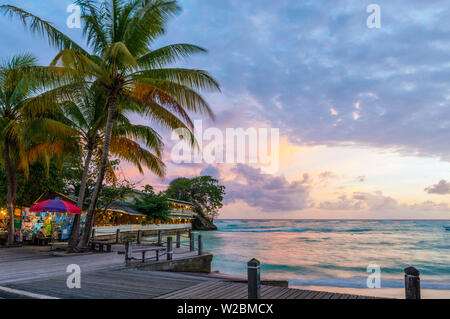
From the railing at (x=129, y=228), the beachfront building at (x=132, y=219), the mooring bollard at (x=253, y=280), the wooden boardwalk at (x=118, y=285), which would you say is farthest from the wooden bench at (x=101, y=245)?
the railing at (x=129, y=228)

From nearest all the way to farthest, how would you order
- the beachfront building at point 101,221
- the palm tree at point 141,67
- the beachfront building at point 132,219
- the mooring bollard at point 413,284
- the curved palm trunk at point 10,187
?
the mooring bollard at point 413,284, the palm tree at point 141,67, the curved palm trunk at point 10,187, the beachfront building at point 101,221, the beachfront building at point 132,219

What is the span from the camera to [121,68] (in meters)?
11.6

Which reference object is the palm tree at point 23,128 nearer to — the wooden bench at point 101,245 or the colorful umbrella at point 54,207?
the colorful umbrella at point 54,207

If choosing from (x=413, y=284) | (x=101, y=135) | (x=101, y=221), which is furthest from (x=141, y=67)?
(x=101, y=221)

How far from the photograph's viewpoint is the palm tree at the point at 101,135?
13.3 meters

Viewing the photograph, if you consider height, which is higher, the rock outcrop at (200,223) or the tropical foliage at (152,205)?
the tropical foliage at (152,205)

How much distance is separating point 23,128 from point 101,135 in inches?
121

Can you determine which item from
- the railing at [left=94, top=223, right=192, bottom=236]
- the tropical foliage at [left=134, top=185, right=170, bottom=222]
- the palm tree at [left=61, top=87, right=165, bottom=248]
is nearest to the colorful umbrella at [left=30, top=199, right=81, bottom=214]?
the palm tree at [left=61, top=87, right=165, bottom=248]

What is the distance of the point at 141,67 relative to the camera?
11953 millimetres

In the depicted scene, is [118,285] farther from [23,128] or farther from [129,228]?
[129,228]

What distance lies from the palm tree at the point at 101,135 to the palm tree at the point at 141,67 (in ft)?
5.33

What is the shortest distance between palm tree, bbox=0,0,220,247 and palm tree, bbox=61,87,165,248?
162cm
